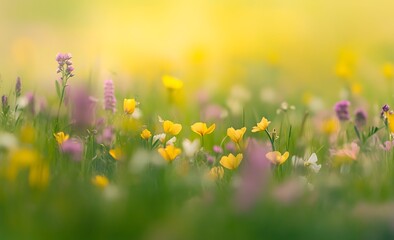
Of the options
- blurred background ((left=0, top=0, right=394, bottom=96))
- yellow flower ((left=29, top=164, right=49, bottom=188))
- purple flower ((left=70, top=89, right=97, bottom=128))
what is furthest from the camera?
blurred background ((left=0, top=0, right=394, bottom=96))

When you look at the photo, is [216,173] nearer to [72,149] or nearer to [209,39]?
[72,149]

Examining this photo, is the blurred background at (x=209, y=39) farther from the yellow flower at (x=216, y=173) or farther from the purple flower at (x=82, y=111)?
the yellow flower at (x=216, y=173)

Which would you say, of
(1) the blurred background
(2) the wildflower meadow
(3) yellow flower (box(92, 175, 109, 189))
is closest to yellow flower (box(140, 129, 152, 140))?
(2) the wildflower meadow

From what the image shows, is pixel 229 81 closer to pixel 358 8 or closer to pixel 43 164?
pixel 358 8

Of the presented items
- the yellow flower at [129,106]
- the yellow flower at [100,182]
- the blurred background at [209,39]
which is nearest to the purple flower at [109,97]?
the yellow flower at [129,106]

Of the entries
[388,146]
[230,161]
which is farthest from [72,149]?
[388,146]

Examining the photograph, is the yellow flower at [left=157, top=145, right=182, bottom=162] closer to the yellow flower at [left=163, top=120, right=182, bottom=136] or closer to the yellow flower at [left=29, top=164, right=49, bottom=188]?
the yellow flower at [left=163, top=120, right=182, bottom=136]

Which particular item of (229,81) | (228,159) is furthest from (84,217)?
(229,81)
